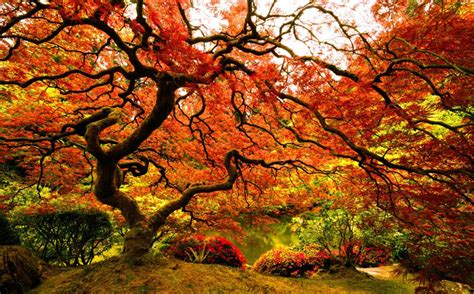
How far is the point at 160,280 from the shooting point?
329 centimetres

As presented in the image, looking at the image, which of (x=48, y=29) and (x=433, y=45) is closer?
(x=433, y=45)

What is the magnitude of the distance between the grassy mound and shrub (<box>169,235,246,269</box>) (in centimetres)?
150

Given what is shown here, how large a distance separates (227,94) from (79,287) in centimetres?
420

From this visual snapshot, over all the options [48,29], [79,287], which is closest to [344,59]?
[79,287]

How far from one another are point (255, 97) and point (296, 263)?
4305mm

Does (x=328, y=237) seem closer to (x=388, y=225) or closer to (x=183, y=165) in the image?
(x=388, y=225)

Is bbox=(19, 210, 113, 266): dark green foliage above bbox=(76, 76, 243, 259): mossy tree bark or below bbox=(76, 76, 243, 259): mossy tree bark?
below

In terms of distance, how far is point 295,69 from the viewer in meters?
3.36

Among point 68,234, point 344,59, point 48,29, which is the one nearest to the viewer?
point 344,59

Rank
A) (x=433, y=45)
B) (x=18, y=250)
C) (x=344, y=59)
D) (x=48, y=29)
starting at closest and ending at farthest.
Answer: (x=433, y=45), (x=18, y=250), (x=344, y=59), (x=48, y=29)

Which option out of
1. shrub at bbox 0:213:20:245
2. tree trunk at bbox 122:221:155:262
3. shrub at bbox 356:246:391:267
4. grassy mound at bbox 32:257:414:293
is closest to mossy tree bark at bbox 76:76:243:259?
tree trunk at bbox 122:221:155:262

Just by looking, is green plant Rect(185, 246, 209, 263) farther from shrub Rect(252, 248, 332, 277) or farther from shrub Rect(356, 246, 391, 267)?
shrub Rect(356, 246, 391, 267)

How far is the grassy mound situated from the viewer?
3137 mm

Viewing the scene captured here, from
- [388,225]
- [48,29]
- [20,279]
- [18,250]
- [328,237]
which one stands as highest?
[48,29]
